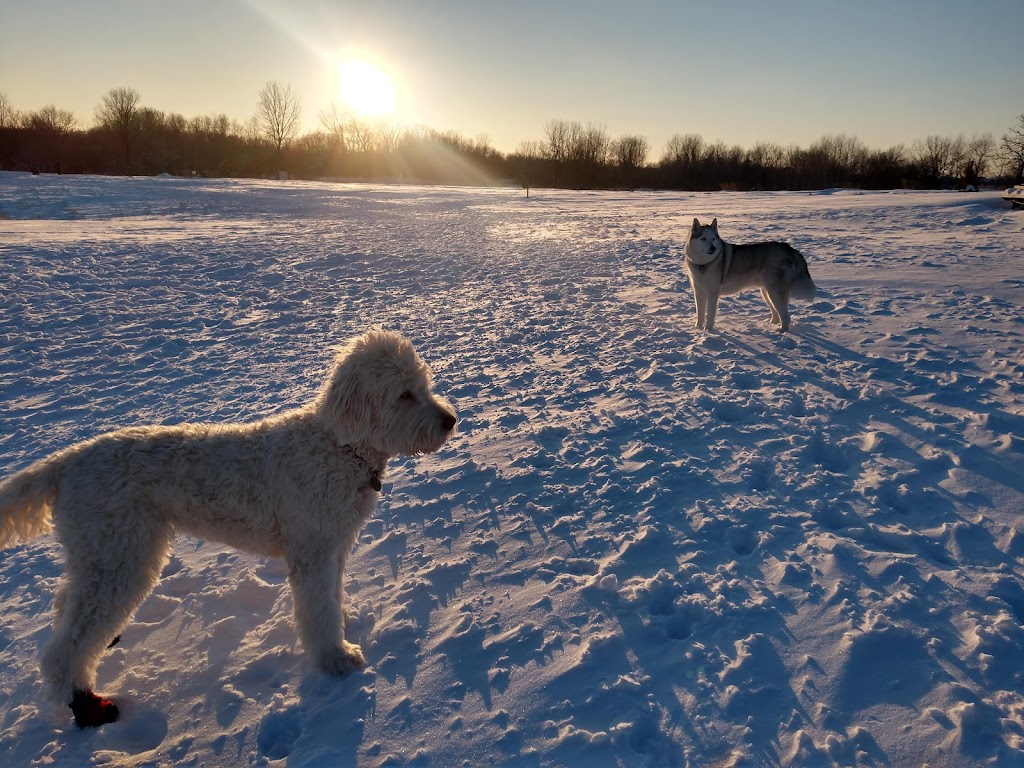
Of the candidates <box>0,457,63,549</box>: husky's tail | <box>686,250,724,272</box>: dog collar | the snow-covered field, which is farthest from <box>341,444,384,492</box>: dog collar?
<box>686,250,724,272</box>: dog collar

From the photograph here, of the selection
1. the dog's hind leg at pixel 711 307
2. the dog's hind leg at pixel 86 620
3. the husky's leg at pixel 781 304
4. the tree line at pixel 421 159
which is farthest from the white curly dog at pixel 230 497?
the tree line at pixel 421 159

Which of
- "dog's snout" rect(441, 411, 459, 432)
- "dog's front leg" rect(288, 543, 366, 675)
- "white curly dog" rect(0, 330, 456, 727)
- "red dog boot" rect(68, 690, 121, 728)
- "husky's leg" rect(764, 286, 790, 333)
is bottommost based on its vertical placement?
"red dog boot" rect(68, 690, 121, 728)

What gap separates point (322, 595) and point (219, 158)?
300 ft

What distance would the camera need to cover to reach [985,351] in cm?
747

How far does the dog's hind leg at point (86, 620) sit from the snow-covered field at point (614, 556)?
0.17 meters

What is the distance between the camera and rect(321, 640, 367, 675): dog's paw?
11.3 ft

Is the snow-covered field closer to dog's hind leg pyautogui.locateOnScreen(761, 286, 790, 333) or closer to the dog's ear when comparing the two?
dog's hind leg pyautogui.locateOnScreen(761, 286, 790, 333)

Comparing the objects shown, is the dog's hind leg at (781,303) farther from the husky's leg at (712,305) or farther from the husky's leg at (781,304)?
the husky's leg at (712,305)

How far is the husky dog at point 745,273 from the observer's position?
9.37 meters

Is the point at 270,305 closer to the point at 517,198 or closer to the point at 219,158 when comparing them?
the point at 517,198

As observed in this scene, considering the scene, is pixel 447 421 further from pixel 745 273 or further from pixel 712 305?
pixel 745 273

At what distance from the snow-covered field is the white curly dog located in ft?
1.33

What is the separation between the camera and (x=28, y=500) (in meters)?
3.19

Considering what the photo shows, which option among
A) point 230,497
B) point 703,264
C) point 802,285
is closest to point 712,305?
point 703,264
